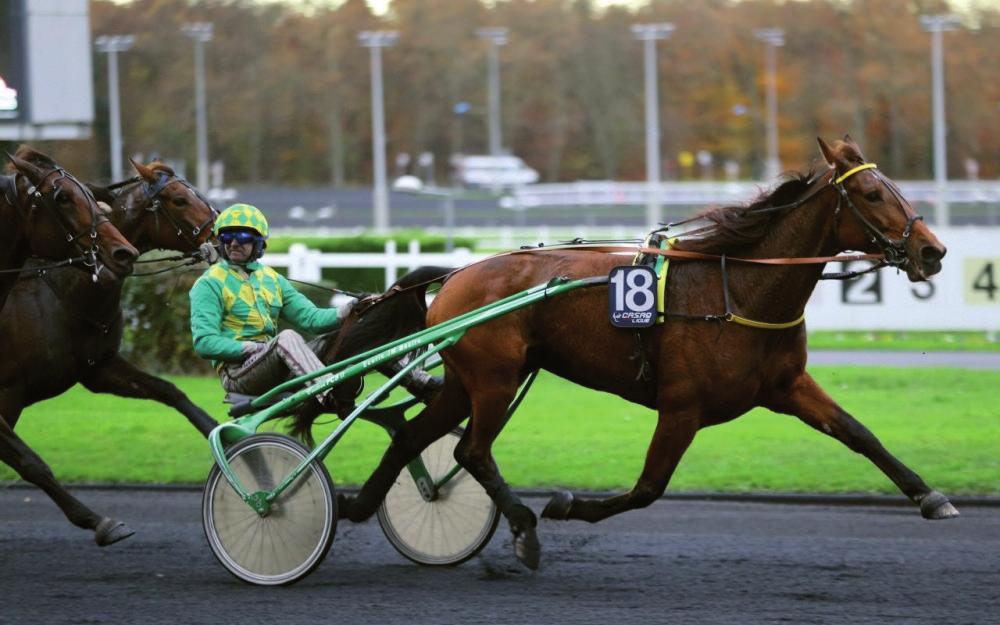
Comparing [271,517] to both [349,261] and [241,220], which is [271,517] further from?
[349,261]

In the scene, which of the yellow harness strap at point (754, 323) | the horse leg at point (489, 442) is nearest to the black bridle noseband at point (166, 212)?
the horse leg at point (489, 442)

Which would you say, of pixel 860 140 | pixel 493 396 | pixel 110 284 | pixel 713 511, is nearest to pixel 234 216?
pixel 110 284

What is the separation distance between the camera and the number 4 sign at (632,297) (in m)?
5.13

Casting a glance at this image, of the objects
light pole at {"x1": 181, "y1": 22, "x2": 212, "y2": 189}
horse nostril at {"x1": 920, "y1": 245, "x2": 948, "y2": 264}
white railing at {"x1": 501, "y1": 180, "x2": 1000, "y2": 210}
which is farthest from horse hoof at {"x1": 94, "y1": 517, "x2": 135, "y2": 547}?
light pole at {"x1": 181, "y1": 22, "x2": 212, "y2": 189}

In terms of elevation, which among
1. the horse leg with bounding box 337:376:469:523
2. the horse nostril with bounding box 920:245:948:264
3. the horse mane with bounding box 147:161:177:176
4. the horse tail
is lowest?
the horse leg with bounding box 337:376:469:523

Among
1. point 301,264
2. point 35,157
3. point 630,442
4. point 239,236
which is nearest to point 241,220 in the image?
point 239,236

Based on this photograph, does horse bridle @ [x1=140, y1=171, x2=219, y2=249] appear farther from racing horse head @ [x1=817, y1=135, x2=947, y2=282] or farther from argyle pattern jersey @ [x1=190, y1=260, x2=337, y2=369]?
racing horse head @ [x1=817, y1=135, x2=947, y2=282]

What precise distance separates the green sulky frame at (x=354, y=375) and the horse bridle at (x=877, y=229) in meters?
A: 0.92

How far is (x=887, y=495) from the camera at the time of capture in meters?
7.13

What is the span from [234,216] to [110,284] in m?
0.79

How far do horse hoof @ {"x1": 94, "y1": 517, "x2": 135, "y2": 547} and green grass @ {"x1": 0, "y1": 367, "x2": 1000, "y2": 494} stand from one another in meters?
2.22

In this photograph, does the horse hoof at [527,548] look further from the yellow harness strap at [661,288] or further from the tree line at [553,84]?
the tree line at [553,84]

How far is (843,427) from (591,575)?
1.12 m

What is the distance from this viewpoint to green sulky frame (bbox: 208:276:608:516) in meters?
5.30
